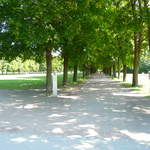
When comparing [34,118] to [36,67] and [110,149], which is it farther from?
[36,67]

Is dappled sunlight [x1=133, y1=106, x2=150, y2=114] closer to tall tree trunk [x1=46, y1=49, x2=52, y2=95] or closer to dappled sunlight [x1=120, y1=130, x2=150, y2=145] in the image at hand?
dappled sunlight [x1=120, y1=130, x2=150, y2=145]

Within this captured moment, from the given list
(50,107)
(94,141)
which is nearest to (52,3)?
(50,107)

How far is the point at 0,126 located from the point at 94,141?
3.15 metres

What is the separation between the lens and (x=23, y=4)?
1659 centimetres

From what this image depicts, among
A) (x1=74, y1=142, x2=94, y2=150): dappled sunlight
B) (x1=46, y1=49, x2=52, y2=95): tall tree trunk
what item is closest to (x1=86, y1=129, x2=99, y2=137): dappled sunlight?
(x1=74, y1=142, x2=94, y2=150): dappled sunlight

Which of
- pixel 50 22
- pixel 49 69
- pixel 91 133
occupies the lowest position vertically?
pixel 91 133

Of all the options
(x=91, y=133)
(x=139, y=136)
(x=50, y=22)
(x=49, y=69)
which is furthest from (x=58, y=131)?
(x=49, y=69)

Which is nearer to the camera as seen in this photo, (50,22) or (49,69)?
(50,22)

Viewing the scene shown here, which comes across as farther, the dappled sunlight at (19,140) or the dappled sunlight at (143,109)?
the dappled sunlight at (143,109)

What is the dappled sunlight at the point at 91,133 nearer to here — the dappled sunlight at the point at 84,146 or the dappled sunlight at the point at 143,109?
the dappled sunlight at the point at 84,146

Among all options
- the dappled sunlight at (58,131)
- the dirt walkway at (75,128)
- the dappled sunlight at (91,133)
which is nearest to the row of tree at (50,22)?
the dirt walkway at (75,128)

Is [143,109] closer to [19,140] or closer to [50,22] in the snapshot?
[19,140]

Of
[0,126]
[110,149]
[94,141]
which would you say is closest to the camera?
[110,149]

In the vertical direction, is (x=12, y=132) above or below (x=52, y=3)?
below
